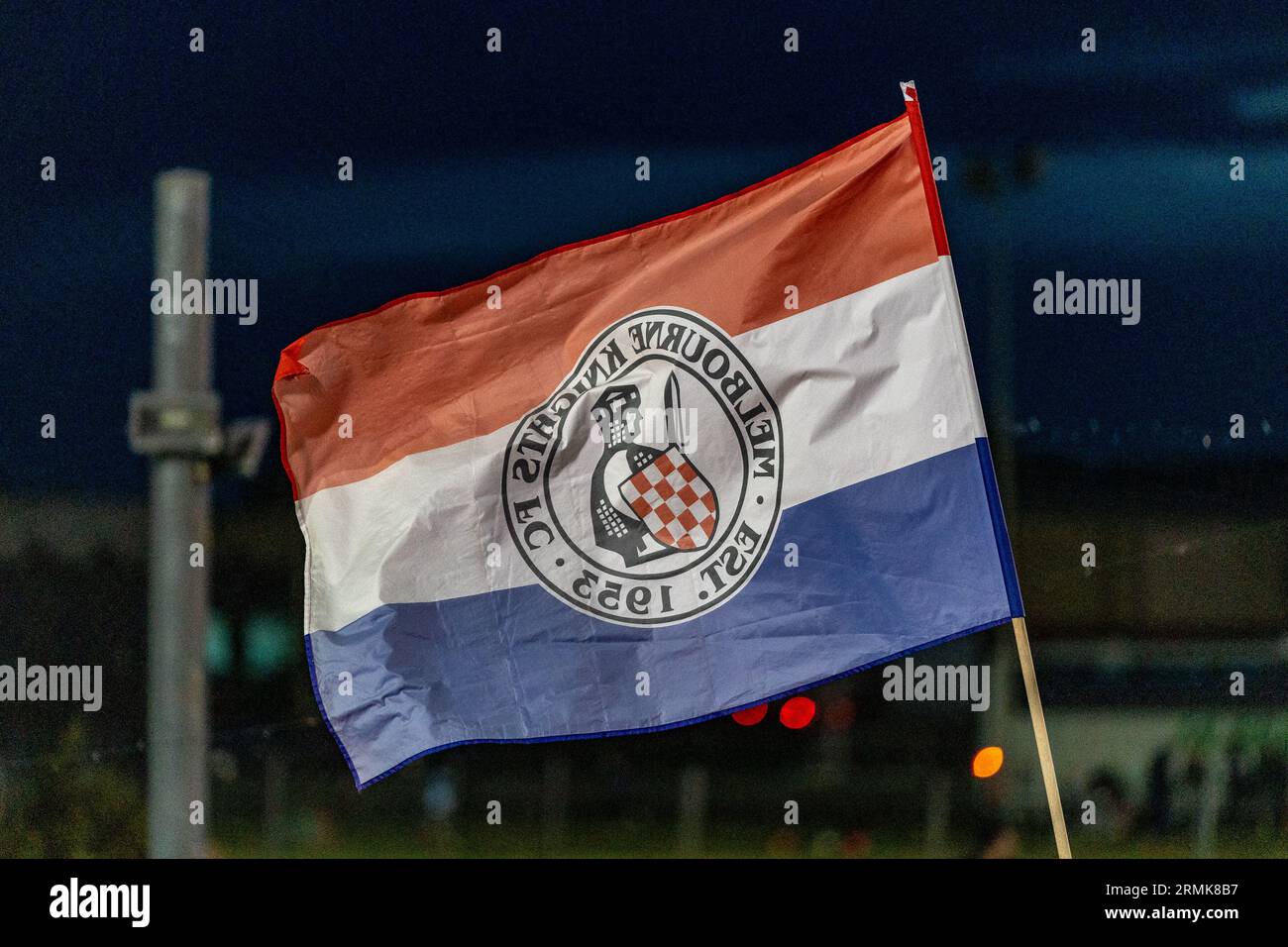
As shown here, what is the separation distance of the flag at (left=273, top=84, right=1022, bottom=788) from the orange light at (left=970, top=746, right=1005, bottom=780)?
4.84 ft

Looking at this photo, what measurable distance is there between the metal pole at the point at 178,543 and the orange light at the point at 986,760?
2.73 m

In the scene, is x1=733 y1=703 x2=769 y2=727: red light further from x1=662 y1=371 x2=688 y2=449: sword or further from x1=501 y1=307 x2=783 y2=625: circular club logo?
x1=662 y1=371 x2=688 y2=449: sword

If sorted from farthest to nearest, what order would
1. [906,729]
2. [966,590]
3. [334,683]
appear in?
[906,729] → [334,683] → [966,590]

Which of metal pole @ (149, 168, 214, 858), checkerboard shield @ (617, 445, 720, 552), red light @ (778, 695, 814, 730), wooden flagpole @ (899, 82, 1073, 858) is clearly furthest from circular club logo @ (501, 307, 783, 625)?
metal pole @ (149, 168, 214, 858)

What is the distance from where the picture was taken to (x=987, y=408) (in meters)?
4.73

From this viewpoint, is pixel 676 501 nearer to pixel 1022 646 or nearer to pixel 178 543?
pixel 1022 646

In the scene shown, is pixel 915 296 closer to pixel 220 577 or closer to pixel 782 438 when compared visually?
pixel 782 438

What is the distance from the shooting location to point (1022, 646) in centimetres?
339

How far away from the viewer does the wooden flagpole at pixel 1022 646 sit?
3.35m

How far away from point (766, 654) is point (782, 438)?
57cm

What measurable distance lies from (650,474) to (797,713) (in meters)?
1.52

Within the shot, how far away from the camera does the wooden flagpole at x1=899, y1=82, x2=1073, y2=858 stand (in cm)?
335
